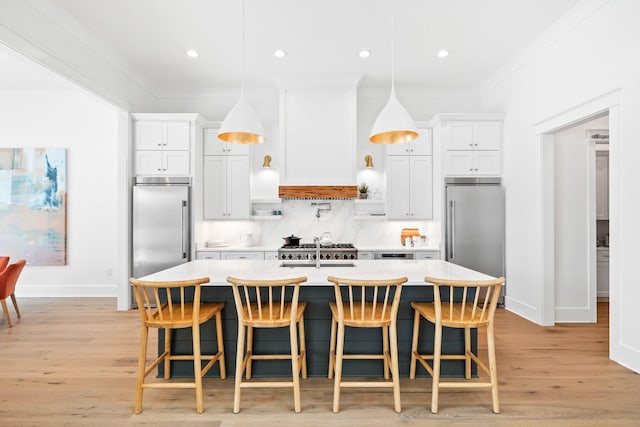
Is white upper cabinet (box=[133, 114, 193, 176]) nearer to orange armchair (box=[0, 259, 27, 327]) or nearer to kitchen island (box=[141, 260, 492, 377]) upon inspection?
orange armchair (box=[0, 259, 27, 327])

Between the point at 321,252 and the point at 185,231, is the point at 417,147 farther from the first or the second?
the point at 185,231

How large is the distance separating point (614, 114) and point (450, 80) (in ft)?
8.32

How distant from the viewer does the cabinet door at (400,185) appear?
5062mm

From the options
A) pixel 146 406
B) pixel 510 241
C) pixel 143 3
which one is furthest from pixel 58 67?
pixel 510 241

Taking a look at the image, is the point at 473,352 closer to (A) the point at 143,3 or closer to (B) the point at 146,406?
(B) the point at 146,406

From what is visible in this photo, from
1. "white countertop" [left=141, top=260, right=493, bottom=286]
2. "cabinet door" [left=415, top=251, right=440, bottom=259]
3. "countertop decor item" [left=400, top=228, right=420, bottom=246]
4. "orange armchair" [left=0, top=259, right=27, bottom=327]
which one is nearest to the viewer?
"white countertop" [left=141, top=260, right=493, bottom=286]

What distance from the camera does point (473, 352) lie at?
9.00 feet

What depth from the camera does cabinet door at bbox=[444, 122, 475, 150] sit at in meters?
4.83

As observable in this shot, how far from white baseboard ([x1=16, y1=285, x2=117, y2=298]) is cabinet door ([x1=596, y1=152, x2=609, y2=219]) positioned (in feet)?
25.2

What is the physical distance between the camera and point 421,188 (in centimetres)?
507

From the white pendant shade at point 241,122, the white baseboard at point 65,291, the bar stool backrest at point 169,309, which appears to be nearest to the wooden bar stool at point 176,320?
the bar stool backrest at point 169,309

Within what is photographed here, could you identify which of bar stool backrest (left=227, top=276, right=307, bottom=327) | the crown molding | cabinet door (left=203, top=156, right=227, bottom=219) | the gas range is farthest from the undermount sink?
the crown molding

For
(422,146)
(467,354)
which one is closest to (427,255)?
(422,146)

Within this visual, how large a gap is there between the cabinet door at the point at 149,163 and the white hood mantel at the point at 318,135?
5.66 feet
